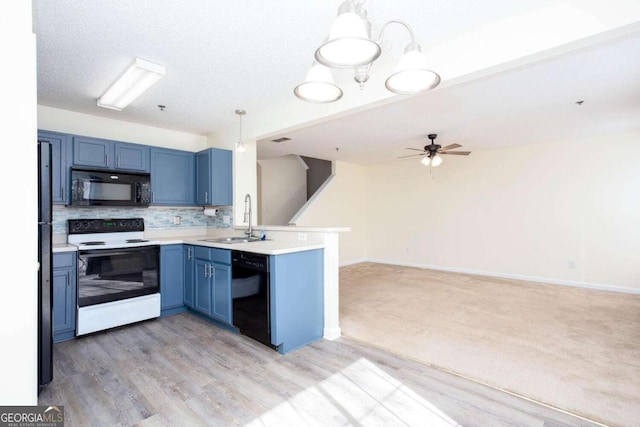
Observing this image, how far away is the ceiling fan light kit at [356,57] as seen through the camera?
3.97 feet

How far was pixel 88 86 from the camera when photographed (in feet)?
9.36

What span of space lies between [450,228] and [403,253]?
121 centimetres

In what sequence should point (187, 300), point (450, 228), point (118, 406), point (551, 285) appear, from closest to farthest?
point (118, 406), point (187, 300), point (551, 285), point (450, 228)

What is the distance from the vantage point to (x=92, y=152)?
335 cm

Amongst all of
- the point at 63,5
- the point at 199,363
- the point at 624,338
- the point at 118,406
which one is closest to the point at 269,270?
the point at 199,363

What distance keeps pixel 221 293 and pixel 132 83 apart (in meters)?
2.12

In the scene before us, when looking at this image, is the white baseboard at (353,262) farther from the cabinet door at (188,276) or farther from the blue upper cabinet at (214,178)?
the cabinet door at (188,276)

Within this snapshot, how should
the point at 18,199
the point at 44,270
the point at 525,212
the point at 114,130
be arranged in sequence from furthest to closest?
the point at 525,212
the point at 114,130
the point at 44,270
the point at 18,199

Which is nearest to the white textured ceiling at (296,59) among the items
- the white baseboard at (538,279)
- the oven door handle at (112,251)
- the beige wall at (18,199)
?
the beige wall at (18,199)

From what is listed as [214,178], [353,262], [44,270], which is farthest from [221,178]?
[353,262]

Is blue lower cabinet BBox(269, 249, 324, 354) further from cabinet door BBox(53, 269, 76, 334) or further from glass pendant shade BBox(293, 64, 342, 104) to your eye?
cabinet door BBox(53, 269, 76, 334)

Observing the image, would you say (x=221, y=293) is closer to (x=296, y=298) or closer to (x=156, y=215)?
(x=296, y=298)

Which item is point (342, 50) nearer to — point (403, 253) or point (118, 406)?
point (118, 406)

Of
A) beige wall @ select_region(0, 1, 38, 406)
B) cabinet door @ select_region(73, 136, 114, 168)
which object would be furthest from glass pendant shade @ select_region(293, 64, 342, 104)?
cabinet door @ select_region(73, 136, 114, 168)
